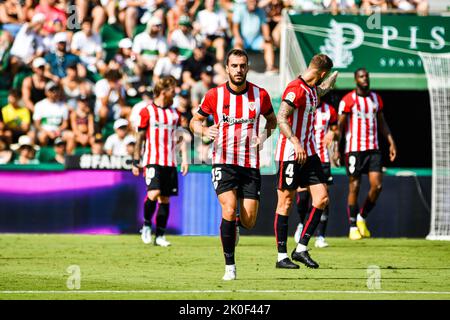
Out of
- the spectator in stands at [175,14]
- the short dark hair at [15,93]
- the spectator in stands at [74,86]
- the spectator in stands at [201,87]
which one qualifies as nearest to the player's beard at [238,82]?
the spectator in stands at [201,87]

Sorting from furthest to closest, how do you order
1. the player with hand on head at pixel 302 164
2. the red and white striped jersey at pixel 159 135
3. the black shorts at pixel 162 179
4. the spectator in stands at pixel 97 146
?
the spectator in stands at pixel 97 146
the red and white striped jersey at pixel 159 135
the black shorts at pixel 162 179
the player with hand on head at pixel 302 164

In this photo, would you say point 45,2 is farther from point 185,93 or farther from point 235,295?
point 235,295

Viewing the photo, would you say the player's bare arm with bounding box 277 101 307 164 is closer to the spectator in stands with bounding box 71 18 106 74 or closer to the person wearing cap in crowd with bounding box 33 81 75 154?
the person wearing cap in crowd with bounding box 33 81 75 154

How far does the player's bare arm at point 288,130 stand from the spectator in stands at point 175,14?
9617mm

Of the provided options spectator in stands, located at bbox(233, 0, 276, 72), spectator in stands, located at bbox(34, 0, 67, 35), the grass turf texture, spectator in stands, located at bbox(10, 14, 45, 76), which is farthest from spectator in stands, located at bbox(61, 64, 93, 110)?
the grass turf texture

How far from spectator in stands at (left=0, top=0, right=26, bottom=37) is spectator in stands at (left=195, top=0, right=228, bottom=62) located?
3563 mm

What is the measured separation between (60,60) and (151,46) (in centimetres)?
175

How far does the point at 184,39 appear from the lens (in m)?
19.8

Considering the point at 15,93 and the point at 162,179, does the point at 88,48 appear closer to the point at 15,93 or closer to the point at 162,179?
the point at 15,93

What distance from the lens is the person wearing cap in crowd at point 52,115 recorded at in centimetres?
1841

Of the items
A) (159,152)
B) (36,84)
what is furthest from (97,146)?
(159,152)

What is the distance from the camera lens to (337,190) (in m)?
16.2

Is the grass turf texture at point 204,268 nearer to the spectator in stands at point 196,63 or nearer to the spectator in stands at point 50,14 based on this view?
the spectator in stands at point 196,63
